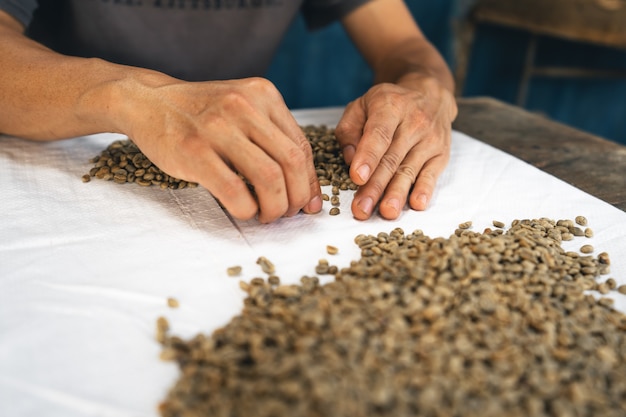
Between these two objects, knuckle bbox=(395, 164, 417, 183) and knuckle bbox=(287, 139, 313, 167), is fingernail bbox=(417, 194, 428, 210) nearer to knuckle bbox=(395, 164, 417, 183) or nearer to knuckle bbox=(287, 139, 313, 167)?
knuckle bbox=(395, 164, 417, 183)

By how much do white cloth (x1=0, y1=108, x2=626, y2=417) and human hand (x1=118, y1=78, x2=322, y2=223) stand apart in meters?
0.13

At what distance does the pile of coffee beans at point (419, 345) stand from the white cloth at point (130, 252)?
0.24 ft

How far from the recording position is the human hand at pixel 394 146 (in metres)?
1.33

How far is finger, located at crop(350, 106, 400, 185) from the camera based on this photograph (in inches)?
51.9

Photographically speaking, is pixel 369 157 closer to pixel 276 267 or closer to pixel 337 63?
pixel 276 267

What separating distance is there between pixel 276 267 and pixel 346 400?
1.41 feet

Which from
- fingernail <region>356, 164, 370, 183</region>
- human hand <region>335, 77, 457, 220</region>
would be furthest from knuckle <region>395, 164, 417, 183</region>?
fingernail <region>356, 164, 370, 183</region>

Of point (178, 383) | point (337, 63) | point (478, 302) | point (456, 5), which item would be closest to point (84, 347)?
point (178, 383)

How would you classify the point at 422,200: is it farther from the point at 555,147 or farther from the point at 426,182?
the point at 555,147

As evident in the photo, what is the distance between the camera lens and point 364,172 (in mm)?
1316

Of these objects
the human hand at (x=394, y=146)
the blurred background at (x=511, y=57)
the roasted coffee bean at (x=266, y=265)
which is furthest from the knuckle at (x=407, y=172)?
the blurred background at (x=511, y=57)

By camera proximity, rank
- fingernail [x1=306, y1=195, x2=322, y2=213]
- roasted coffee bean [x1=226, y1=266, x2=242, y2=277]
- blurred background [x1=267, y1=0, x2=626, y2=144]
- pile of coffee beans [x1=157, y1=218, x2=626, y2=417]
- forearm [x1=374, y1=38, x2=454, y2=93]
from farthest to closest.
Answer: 1. blurred background [x1=267, y1=0, x2=626, y2=144]
2. forearm [x1=374, y1=38, x2=454, y2=93]
3. fingernail [x1=306, y1=195, x2=322, y2=213]
4. roasted coffee bean [x1=226, y1=266, x2=242, y2=277]
5. pile of coffee beans [x1=157, y1=218, x2=626, y2=417]

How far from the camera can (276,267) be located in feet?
3.66

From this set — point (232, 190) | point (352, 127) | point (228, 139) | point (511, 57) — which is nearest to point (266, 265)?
point (232, 190)
